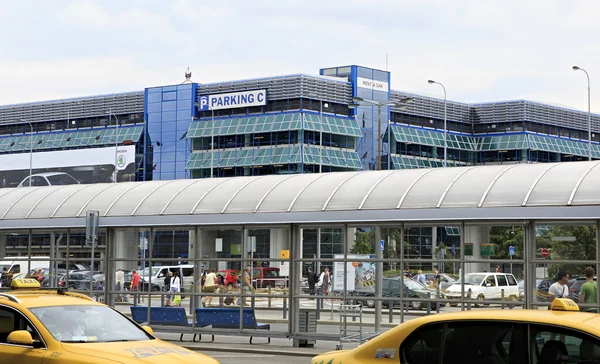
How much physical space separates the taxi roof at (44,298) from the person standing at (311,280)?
37.4 ft

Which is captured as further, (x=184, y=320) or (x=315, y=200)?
(x=184, y=320)

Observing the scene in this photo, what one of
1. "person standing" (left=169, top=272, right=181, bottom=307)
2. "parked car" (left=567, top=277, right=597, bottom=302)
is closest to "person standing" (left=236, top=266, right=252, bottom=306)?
"person standing" (left=169, top=272, right=181, bottom=307)

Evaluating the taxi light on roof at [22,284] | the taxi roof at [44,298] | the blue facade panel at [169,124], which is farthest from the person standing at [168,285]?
the blue facade panel at [169,124]

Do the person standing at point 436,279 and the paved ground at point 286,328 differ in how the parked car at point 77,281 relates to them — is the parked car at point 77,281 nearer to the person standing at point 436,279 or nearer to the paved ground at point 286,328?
the paved ground at point 286,328

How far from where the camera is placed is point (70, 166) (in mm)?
102625

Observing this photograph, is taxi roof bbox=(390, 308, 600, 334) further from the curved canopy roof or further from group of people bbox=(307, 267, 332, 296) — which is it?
group of people bbox=(307, 267, 332, 296)

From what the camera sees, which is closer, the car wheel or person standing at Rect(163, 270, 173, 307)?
the car wheel

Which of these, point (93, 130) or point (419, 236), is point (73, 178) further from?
point (419, 236)

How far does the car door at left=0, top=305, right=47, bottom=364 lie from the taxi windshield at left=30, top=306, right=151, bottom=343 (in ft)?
0.51

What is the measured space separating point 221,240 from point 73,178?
80674mm

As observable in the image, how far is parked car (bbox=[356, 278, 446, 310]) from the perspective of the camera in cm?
2130

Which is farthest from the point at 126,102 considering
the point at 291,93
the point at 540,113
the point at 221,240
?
the point at 221,240

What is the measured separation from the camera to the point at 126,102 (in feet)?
334

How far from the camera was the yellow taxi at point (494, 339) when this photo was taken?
721 centimetres
